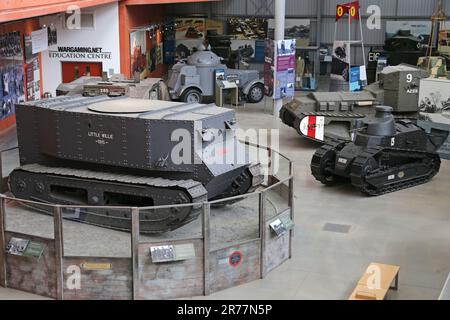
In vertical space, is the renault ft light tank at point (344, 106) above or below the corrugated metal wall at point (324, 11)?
below

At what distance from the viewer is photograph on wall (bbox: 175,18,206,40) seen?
35844 millimetres

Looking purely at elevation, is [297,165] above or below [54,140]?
below

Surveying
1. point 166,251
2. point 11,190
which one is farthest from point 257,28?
point 166,251

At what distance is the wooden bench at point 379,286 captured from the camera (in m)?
10.9

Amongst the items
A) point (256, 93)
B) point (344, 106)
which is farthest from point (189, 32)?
point (344, 106)

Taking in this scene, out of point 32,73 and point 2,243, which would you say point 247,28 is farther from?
point 2,243

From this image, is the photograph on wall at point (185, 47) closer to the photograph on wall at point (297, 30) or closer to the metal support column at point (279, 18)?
the photograph on wall at point (297, 30)

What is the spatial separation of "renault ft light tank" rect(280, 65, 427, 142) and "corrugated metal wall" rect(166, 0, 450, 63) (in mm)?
10233

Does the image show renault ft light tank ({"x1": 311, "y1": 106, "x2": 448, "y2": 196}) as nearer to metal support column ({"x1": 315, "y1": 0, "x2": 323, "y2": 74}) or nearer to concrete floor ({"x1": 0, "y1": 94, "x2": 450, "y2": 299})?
concrete floor ({"x1": 0, "y1": 94, "x2": 450, "y2": 299})

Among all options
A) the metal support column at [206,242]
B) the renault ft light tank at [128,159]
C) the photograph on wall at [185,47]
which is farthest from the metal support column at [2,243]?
the photograph on wall at [185,47]

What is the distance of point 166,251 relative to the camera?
1123 cm

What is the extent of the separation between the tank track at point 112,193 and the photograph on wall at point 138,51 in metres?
13.9

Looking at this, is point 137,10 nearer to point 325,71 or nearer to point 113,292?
point 325,71

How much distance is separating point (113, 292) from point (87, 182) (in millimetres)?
2929
